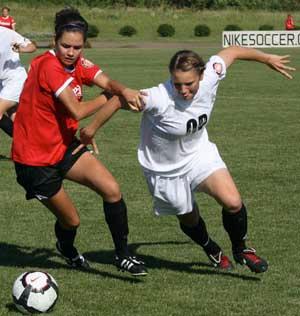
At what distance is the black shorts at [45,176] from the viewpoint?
6.61 m

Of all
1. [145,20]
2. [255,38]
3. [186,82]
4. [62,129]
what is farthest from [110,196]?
[145,20]

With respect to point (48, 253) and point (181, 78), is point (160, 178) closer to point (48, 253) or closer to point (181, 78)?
point (181, 78)

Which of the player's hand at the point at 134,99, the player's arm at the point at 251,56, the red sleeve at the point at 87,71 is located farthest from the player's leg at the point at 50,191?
the player's arm at the point at 251,56

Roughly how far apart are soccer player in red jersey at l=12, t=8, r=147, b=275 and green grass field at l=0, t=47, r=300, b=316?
46cm

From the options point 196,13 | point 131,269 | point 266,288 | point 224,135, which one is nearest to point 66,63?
point 131,269

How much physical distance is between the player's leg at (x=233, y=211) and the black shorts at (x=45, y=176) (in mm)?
989

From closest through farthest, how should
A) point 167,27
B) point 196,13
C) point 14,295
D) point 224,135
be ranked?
point 14,295
point 224,135
point 167,27
point 196,13

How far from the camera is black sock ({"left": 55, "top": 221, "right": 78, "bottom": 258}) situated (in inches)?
276

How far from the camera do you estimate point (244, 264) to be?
6.80m

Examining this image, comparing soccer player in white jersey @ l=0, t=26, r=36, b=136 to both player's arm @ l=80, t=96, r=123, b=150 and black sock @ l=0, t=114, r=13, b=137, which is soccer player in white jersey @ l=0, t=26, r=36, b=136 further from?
player's arm @ l=80, t=96, r=123, b=150

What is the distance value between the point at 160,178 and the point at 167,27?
47.6 meters

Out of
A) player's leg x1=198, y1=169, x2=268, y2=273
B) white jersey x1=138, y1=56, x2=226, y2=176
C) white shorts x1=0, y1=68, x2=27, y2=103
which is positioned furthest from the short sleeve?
white shorts x1=0, y1=68, x2=27, y2=103

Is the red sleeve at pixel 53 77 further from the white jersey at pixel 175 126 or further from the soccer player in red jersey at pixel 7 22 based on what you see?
the soccer player in red jersey at pixel 7 22

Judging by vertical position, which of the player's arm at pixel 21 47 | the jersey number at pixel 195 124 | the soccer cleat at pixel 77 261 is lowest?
the soccer cleat at pixel 77 261
